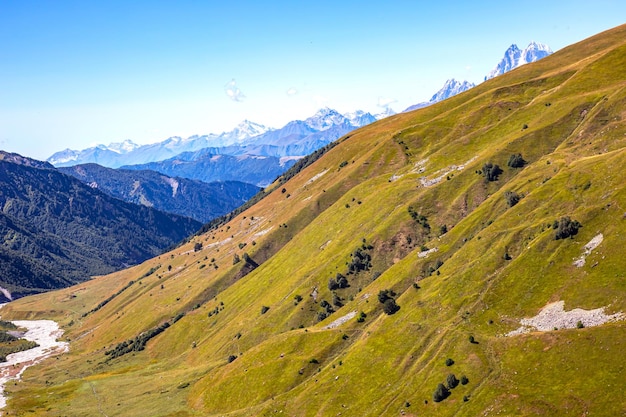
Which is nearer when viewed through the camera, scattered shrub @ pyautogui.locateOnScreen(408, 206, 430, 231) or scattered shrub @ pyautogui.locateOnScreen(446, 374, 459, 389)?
scattered shrub @ pyautogui.locateOnScreen(446, 374, 459, 389)

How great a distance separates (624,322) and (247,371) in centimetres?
9259

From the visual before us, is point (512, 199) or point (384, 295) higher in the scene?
point (512, 199)

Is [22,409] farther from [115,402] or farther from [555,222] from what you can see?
[555,222]

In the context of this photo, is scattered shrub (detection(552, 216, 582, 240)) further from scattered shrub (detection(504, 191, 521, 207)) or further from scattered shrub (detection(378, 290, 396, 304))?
scattered shrub (detection(378, 290, 396, 304))

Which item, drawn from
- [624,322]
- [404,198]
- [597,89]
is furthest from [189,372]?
[597,89]

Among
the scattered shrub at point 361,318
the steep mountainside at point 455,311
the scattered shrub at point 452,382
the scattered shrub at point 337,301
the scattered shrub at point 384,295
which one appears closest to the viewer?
the steep mountainside at point 455,311

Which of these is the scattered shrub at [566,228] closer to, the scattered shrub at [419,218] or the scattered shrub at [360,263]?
the scattered shrub at [419,218]

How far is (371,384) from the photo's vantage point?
3952 inches

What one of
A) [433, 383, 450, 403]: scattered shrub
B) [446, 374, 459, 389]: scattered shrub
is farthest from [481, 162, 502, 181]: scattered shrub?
[433, 383, 450, 403]: scattered shrub

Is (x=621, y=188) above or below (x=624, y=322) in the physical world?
above

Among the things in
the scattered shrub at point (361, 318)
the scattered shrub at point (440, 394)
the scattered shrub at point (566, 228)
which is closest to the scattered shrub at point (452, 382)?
the scattered shrub at point (440, 394)

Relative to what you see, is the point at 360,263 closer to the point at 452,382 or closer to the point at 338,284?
the point at 338,284

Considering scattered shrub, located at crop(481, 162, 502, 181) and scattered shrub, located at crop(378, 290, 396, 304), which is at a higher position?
scattered shrub, located at crop(481, 162, 502, 181)

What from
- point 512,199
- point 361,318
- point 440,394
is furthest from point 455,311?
point 512,199
